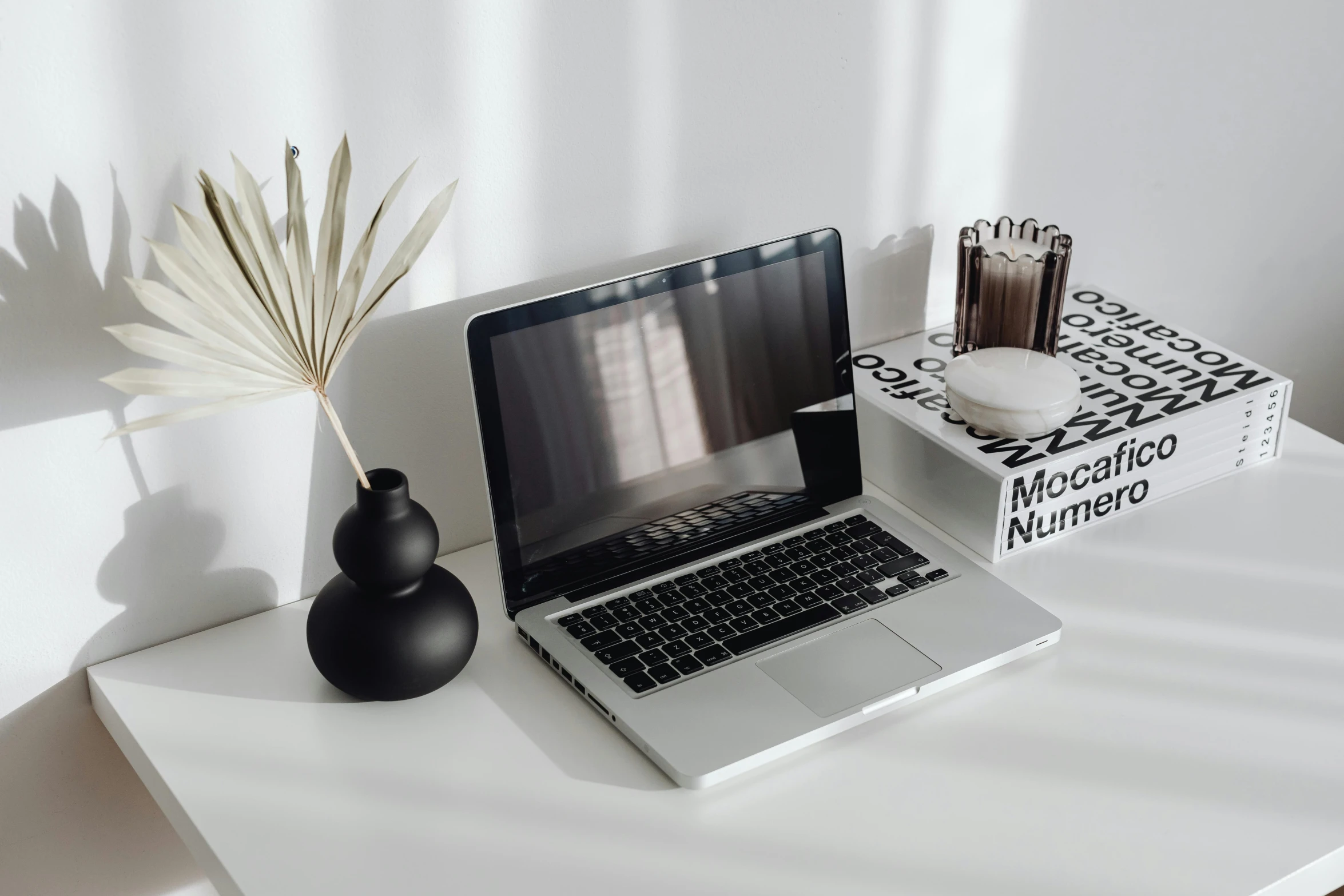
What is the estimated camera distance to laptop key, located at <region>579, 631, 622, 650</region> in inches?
34.4

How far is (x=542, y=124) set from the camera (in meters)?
0.90

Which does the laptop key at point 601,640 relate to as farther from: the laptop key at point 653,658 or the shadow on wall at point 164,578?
the shadow on wall at point 164,578

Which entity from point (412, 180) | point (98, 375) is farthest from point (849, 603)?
point (98, 375)

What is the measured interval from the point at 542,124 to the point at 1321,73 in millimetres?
916

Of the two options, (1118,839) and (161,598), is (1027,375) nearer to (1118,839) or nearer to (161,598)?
(1118,839)

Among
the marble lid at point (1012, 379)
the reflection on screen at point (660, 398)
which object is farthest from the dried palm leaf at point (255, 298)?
the marble lid at point (1012, 379)

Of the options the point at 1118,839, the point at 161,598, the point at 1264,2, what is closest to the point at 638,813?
the point at 1118,839

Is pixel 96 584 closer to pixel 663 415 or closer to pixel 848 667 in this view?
pixel 663 415

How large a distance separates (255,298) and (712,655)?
0.38 metres

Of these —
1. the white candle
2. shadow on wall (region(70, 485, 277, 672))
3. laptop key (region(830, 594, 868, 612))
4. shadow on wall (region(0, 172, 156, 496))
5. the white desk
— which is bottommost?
the white desk

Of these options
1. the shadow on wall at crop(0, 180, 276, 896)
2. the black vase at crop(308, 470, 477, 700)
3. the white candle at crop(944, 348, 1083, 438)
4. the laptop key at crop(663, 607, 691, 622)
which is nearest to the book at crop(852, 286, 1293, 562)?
the white candle at crop(944, 348, 1083, 438)

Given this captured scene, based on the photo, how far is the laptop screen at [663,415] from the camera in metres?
0.89

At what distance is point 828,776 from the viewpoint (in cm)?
79

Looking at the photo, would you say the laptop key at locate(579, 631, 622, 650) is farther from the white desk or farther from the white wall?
the white wall
